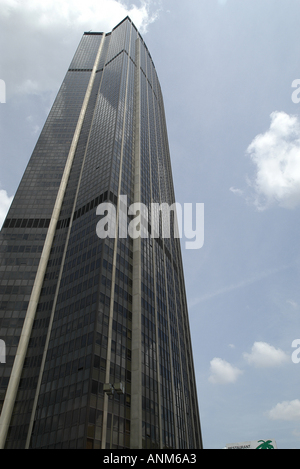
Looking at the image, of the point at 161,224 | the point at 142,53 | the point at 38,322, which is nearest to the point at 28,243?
the point at 38,322

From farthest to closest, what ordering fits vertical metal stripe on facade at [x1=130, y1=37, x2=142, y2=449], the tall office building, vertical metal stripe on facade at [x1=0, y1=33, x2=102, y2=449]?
vertical metal stripe on facade at [x1=0, y1=33, x2=102, y2=449]
vertical metal stripe on facade at [x1=130, y1=37, x2=142, y2=449]
the tall office building

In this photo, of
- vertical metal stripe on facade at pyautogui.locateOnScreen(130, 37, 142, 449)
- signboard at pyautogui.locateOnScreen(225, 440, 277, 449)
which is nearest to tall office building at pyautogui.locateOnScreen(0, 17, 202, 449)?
vertical metal stripe on facade at pyautogui.locateOnScreen(130, 37, 142, 449)

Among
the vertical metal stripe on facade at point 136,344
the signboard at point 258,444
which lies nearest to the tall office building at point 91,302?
the vertical metal stripe on facade at point 136,344

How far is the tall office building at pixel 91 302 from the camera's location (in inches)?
2201

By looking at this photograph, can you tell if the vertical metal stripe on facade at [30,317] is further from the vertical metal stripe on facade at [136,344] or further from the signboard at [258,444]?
the signboard at [258,444]

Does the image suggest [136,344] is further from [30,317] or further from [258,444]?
[258,444]

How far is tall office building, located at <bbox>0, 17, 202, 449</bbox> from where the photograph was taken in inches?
2201

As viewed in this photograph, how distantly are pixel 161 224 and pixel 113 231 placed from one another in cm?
3519

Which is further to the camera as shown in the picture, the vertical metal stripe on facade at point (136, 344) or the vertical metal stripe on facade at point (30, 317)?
the vertical metal stripe on facade at point (30, 317)

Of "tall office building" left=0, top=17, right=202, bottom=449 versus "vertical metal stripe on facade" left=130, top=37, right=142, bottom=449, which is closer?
"tall office building" left=0, top=17, right=202, bottom=449

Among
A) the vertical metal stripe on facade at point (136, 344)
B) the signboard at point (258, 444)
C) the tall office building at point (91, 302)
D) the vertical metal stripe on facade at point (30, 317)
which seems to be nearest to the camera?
the tall office building at point (91, 302)

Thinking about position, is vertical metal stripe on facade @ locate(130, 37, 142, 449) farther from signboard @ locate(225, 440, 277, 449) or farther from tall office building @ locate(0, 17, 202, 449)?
signboard @ locate(225, 440, 277, 449)

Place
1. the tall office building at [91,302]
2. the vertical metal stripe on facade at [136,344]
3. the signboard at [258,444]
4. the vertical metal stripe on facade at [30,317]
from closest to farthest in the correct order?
the tall office building at [91,302] < the vertical metal stripe on facade at [136,344] < the vertical metal stripe on facade at [30,317] < the signboard at [258,444]

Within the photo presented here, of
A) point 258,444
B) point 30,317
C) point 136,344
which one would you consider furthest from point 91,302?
point 258,444
